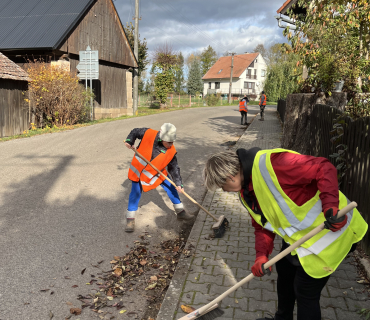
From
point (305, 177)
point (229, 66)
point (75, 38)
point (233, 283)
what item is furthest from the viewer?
point (229, 66)

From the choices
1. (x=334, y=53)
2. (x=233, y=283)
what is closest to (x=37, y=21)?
(x=334, y=53)

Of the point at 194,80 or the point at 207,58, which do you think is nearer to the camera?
the point at 194,80

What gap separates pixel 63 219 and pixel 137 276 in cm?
197

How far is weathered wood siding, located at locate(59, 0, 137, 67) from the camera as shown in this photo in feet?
61.0

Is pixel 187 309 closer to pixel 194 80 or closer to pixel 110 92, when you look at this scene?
pixel 110 92

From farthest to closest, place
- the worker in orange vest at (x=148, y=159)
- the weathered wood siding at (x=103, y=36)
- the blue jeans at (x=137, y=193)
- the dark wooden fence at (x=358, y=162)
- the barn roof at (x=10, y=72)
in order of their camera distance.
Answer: the weathered wood siding at (x=103, y=36), the barn roof at (x=10, y=72), the blue jeans at (x=137, y=193), the worker in orange vest at (x=148, y=159), the dark wooden fence at (x=358, y=162)

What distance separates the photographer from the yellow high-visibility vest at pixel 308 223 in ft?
6.71

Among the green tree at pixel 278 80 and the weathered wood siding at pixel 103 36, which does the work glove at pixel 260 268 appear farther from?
the green tree at pixel 278 80

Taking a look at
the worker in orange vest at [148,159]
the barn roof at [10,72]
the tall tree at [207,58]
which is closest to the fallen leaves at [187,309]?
the worker in orange vest at [148,159]

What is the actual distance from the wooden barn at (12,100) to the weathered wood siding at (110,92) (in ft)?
19.2

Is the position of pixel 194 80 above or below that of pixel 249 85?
above

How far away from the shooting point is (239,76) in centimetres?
6316

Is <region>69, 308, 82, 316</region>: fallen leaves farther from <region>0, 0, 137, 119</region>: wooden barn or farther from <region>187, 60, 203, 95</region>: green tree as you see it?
<region>187, 60, 203, 95</region>: green tree

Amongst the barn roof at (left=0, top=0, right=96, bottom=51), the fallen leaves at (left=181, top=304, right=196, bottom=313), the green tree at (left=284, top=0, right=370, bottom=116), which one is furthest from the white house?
the fallen leaves at (left=181, top=304, right=196, bottom=313)
